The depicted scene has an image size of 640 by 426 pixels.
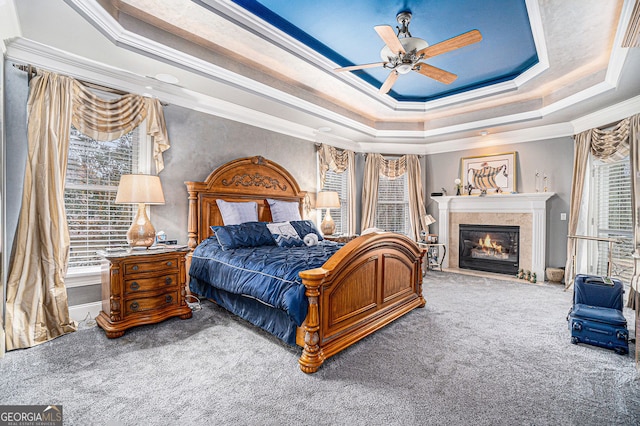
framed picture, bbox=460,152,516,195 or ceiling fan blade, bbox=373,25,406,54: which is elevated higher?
ceiling fan blade, bbox=373,25,406,54

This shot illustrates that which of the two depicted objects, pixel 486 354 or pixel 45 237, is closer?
pixel 486 354

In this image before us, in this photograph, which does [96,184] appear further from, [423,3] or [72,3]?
[423,3]

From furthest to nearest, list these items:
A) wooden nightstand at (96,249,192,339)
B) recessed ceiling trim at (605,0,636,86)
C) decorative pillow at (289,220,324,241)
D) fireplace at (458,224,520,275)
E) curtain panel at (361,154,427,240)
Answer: curtain panel at (361,154,427,240) → fireplace at (458,224,520,275) → decorative pillow at (289,220,324,241) → wooden nightstand at (96,249,192,339) → recessed ceiling trim at (605,0,636,86)

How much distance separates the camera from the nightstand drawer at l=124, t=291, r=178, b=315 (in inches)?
105

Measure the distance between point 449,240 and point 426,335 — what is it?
12.3 feet

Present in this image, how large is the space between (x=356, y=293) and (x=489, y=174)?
14.7 feet

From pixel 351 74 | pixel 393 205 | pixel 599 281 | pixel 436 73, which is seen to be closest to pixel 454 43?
pixel 436 73

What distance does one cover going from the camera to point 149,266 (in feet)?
9.13

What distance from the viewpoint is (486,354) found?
2350 millimetres

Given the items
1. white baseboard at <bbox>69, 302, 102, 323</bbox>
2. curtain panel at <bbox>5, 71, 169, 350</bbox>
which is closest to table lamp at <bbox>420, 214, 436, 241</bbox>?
white baseboard at <bbox>69, 302, 102, 323</bbox>

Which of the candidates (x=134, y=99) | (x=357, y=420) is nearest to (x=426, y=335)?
(x=357, y=420)

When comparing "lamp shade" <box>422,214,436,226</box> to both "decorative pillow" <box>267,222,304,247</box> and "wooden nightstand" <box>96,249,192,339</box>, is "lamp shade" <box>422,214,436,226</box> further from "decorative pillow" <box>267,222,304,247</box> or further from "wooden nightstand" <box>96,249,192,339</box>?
"wooden nightstand" <box>96,249,192,339</box>

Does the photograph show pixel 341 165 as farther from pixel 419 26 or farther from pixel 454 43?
→ pixel 454 43

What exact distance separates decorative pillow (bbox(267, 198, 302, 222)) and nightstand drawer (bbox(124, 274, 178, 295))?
166 cm
